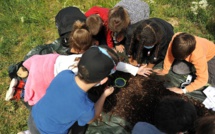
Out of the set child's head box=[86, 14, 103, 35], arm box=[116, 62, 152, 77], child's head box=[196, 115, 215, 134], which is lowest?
arm box=[116, 62, 152, 77]

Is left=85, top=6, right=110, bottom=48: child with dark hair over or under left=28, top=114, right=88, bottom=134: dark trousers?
over

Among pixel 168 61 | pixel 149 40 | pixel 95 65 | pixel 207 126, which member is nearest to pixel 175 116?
pixel 207 126

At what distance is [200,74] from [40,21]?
3.26 m

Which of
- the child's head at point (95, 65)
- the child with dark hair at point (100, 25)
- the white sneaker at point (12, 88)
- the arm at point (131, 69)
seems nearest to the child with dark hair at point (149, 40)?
the arm at point (131, 69)

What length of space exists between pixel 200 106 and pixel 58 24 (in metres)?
2.55

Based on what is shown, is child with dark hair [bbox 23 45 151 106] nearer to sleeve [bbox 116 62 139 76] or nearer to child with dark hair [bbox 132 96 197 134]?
sleeve [bbox 116 62 139 76]

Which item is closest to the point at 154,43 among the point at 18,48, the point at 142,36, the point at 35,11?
the point at 142,36

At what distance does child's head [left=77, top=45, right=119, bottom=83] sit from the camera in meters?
1.94

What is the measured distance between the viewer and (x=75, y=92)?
206 centimetres

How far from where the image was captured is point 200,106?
3111 mm

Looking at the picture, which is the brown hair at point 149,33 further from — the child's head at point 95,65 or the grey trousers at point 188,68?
the child's head at point 95,65

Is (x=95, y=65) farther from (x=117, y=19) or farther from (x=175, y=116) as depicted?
(x=117, y=19)

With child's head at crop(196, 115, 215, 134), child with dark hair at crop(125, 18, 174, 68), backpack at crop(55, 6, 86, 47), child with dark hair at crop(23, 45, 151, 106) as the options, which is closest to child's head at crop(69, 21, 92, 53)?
child with dark hair at crop(23, 45, 151, 106)

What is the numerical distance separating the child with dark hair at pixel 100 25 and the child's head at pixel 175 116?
1663 millimetres
